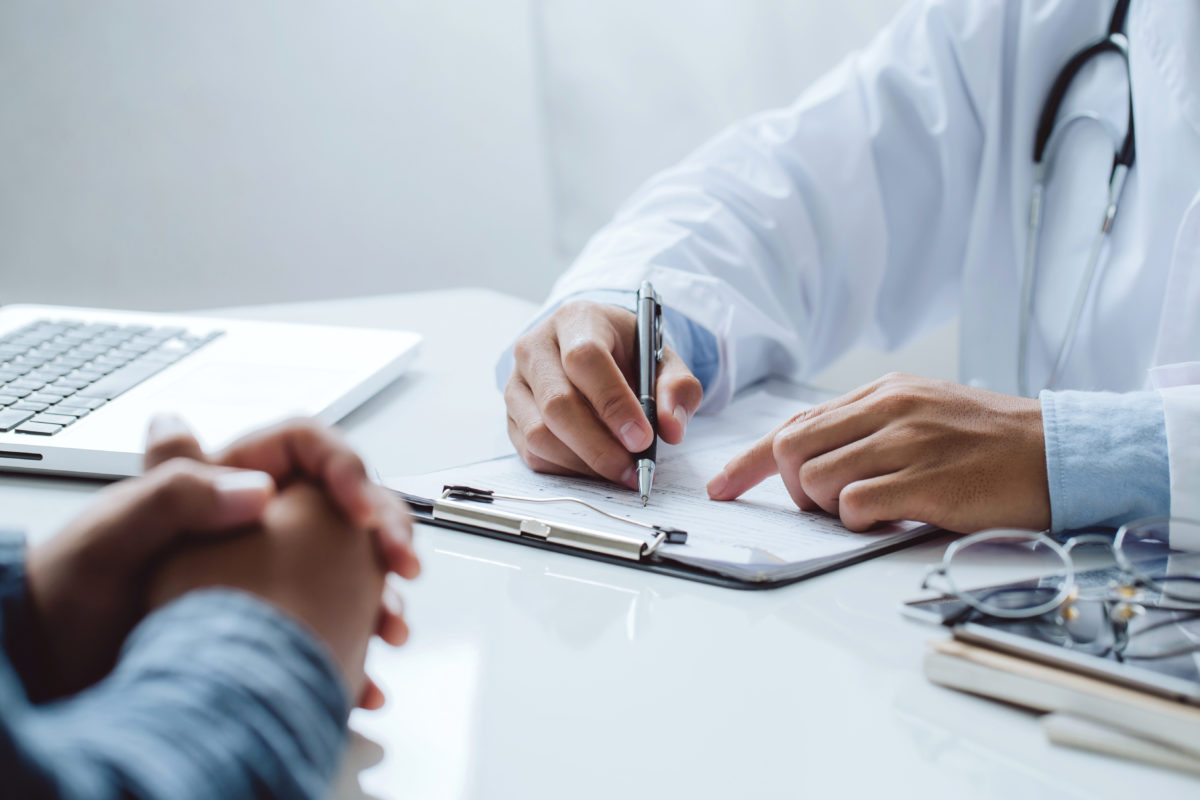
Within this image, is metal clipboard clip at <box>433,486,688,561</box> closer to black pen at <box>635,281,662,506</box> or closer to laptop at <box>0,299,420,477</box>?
black pen at <box>635,281,662,506</box>

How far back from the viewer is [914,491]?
56cm

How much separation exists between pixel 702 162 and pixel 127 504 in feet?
2.79

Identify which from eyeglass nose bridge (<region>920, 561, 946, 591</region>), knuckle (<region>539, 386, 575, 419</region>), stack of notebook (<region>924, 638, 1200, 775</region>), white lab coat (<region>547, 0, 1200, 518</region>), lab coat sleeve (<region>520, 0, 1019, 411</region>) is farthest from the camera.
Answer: lab coat sleeve (<region>520, 0, 1019, 411</region>)

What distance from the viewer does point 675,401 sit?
70cm

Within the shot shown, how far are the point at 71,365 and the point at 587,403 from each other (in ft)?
1.52

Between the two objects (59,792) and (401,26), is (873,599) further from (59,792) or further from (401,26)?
(401,26)

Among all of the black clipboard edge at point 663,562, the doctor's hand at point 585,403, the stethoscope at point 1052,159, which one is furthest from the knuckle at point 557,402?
the stethoscope at point 1052,159

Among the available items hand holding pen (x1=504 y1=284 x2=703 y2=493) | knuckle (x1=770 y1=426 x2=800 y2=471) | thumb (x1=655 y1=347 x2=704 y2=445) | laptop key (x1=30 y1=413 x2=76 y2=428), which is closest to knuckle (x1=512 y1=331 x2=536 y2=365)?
hand holding pen (x1=504 y1=284 x2=703 y2=493)

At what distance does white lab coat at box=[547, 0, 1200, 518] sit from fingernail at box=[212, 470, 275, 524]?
55cm

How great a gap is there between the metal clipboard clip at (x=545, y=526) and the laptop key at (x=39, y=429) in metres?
0.31

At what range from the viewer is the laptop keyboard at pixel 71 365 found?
2.35 ft

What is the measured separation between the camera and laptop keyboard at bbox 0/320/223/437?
715 mm

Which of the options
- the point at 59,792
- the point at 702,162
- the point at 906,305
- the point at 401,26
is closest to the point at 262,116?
the point at 401,26

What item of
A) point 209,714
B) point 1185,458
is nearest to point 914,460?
point 1185,458
